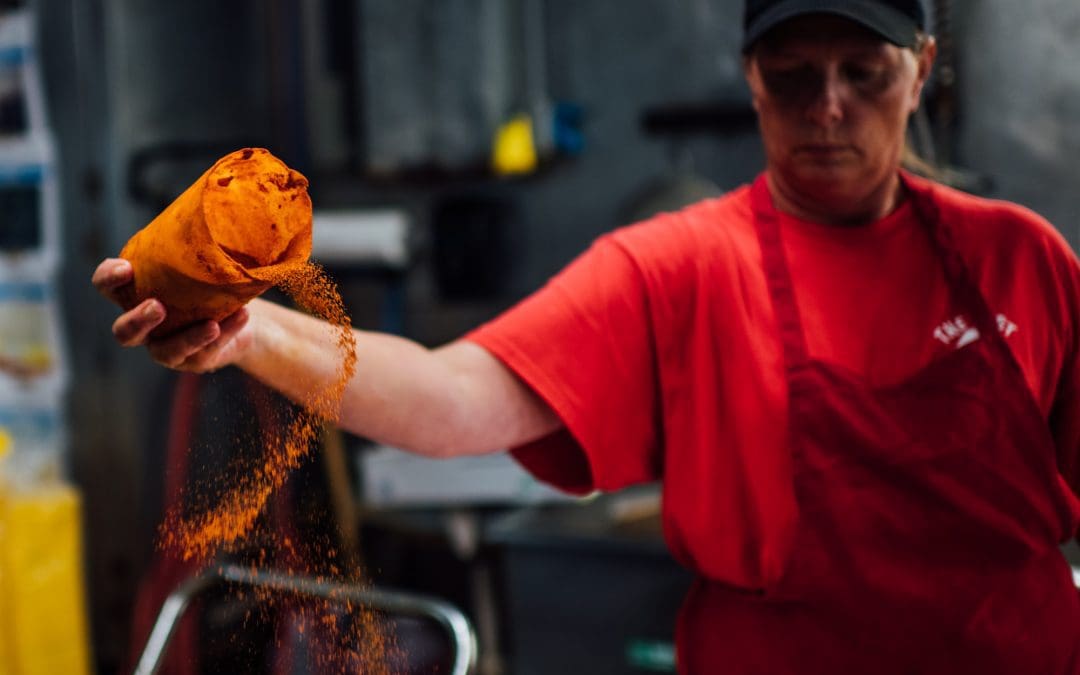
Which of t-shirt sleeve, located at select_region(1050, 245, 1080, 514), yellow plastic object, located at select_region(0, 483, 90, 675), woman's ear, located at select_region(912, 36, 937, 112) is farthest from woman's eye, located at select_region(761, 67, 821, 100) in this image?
yellow plastic object, located at select_region(0, 483, 90, 675)

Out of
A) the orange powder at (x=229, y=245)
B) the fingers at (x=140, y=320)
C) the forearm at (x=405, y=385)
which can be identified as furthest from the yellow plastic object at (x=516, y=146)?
the fingers at (x=140, y=320)

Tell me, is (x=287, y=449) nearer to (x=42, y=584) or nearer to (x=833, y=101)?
(x=833, y=101)

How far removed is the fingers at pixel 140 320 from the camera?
721 millimetres

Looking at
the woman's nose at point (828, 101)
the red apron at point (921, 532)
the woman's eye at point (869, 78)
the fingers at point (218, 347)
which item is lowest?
the red apron at point (921, 532)

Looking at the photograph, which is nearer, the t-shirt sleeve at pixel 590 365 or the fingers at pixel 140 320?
the fingers at pixel 140 320

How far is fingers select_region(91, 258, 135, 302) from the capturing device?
738 millimetres

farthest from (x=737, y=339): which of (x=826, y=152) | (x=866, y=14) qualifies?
(x=866, y=14)

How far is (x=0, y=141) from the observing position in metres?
2.59

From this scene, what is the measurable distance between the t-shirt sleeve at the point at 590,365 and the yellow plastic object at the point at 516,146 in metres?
1.35

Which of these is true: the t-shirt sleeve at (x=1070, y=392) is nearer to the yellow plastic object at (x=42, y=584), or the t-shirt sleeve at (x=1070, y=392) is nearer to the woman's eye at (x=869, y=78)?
the woman's eye at (x=869, y=78)

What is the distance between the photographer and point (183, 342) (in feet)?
2.50

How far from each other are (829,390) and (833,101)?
1.04ft

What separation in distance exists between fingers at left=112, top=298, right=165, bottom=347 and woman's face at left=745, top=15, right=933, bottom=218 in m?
0.70

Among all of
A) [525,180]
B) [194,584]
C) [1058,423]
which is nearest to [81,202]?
[525,180]
